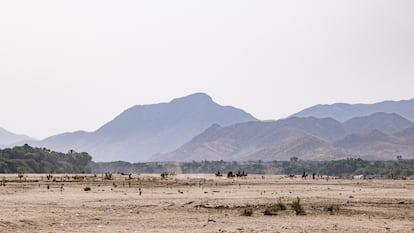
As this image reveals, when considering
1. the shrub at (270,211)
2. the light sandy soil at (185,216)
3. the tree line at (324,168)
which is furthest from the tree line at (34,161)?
the shrub at (270,211)

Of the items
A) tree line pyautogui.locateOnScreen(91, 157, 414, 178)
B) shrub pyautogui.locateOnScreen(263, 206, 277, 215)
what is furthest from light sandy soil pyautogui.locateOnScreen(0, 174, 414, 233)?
tree line pyautogui.locateOnScreen(91, 157, 414, 178)

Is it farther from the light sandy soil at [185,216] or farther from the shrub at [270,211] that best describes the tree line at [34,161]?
the shrub at [270,211]

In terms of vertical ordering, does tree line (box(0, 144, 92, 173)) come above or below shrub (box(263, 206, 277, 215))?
above

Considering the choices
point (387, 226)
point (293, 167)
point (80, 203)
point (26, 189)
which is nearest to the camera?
point (387, 226)

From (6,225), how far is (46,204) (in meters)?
7.38

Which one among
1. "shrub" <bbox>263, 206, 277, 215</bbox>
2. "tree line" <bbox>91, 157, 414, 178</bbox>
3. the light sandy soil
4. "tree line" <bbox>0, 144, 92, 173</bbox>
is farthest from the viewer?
"tree line" <bbox>91, 157, 414, 178</bbox>

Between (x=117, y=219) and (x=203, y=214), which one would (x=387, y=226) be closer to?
(x=203, y=214)

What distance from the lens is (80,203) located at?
28406mm

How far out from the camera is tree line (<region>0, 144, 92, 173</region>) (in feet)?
283

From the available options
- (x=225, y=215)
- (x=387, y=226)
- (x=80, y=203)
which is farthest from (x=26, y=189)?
(x=387, y=226)

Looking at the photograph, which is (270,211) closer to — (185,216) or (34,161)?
(185,216)

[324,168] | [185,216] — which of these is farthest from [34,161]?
[185,216]

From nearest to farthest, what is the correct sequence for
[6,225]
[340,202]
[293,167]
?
[6,225]
[340,202]
[293,167]

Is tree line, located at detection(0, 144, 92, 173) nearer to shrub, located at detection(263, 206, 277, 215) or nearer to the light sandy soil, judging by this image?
the light sandy soil
